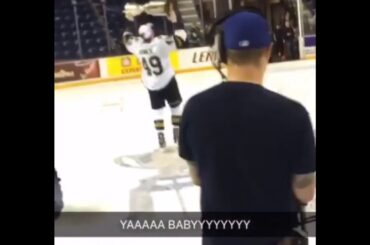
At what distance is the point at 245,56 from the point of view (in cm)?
175

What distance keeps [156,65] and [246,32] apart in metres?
0.30

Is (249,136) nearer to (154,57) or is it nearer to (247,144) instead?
(247,144)

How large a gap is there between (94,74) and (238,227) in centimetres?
64

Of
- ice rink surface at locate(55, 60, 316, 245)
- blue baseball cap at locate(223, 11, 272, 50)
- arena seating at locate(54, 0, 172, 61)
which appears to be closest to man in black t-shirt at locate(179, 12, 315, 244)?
blue baseball cap at locate(223, 11, 272, 50)

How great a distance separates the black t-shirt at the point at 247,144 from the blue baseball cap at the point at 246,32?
113 millimetres

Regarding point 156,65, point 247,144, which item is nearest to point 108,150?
point 156,65

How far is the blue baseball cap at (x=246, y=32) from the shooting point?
5.66ft

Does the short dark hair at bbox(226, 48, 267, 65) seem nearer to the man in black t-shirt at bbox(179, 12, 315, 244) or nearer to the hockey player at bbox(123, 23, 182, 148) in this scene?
the man in black t-shirt at bbox(179, 12, 315, 244)

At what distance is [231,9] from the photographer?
179 cm

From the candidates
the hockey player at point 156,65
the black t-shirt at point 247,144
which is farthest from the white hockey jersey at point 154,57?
the black t-shirt at point 247,144

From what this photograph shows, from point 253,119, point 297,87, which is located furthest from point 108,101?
point 297,87

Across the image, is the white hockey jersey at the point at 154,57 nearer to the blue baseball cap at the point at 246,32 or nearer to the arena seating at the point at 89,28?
the arena seating at the point at 89,28

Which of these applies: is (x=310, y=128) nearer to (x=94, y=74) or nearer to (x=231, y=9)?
(x=231, y=9)
